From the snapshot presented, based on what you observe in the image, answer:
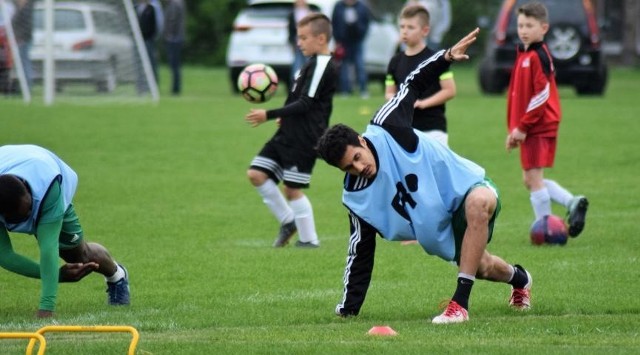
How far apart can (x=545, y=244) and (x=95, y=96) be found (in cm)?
1566

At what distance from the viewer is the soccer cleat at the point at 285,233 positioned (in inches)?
452

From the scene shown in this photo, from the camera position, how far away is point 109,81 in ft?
81.8

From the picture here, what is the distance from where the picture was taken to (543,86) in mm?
11008

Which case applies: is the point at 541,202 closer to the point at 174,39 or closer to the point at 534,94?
the point at 534,94

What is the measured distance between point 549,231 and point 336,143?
464 cm

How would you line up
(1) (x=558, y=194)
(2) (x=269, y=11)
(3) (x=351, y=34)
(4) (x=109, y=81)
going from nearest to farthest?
(1) (x=558, y=194) → (4) (x=109, y=81) → (3) (x=351, y=34) → (2) (x=269, y=11)

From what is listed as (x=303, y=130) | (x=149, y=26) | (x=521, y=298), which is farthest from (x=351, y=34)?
(x=521, y=298)

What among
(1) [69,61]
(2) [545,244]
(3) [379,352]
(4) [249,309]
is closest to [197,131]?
(1) [69,61]

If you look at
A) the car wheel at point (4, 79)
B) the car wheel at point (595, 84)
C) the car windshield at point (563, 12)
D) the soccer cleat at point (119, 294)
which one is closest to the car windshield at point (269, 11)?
the car windshield at point (563, 12)

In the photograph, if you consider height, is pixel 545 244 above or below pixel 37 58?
above

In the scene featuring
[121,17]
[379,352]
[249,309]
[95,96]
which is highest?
[379,352]

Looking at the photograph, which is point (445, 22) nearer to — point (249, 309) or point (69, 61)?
point (69, 61)

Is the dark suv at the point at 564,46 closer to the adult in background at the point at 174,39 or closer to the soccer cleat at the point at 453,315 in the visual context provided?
the adult in background at the point at 174,39

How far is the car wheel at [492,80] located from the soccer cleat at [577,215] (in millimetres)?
15220
